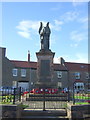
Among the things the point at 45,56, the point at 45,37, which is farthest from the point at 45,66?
the point at 45,37

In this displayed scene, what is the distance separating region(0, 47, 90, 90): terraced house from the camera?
46875mm

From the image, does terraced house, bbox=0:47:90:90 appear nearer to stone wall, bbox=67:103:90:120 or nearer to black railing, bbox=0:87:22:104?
black railing, bbox=0:87:22:104

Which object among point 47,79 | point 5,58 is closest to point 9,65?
point 5,58

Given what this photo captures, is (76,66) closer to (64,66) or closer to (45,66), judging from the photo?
(64,66)

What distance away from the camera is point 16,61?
51.8 meters

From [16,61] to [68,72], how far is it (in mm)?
14320

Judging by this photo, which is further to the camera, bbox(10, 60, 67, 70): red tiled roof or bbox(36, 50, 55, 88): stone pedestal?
bbox(10, 60, 67, 70): red tiled roof

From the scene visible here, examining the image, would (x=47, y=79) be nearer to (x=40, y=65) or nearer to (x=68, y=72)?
(x=40, y=65)

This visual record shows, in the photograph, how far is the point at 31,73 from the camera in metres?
49.8

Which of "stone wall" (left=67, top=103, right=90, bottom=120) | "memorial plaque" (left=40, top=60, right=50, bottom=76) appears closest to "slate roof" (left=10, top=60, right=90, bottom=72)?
"memorial plaque" (left=40, top=60, right=50, bottom=76)

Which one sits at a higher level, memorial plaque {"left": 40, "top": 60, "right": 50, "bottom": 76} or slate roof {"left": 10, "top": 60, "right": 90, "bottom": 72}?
slate roof {"left": 10, "top": 60, "right": 90, "bottom": 72}

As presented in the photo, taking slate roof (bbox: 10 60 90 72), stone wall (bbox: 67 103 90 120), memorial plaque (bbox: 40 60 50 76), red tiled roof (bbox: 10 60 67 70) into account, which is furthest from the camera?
slate roof (bbox: 10 60 90 72)

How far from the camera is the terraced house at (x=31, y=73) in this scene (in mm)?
46875

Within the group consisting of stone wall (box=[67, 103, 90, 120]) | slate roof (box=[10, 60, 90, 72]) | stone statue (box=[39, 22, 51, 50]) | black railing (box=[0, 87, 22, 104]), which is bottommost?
stone wall (box=[67, 103, 90, 120])
